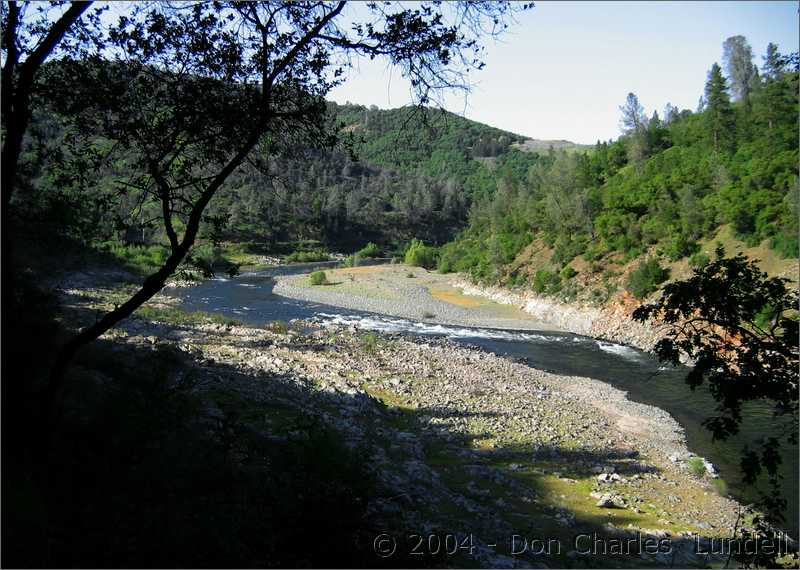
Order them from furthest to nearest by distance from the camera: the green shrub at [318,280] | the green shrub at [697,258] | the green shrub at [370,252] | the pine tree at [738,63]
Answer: the green shrub at [370,252] < the pine tree at [738,63] < the green shrub at [318,280] < the green shrub at [697,258]

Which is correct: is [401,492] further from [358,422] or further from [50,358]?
[50,358]

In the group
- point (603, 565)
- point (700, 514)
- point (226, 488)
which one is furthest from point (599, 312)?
point (226, 488)

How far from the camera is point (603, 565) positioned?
8.47 meters

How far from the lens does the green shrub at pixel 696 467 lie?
13180 mm

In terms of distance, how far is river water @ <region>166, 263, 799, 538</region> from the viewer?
14.5 metres

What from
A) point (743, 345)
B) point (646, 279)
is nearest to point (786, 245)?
point (646, 279)

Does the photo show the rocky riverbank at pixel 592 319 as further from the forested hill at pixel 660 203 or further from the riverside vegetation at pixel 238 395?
the riverside vegetation at pixel 238 395

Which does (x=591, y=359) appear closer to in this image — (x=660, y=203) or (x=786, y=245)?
(x=786, y=245)

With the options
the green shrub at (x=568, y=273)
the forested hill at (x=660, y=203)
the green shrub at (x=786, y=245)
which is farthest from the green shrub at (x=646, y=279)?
the green shrub at (x=568, y=273)

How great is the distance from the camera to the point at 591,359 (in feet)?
88.2

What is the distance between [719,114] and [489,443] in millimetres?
54775

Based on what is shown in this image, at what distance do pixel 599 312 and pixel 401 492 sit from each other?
29.9 metres

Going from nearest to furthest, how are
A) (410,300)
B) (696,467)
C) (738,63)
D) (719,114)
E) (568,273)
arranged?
(696,467) < (568,273) < (410,300) < (719,114) < (738,63)

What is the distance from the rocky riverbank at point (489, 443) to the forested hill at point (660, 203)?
67.6 feet
